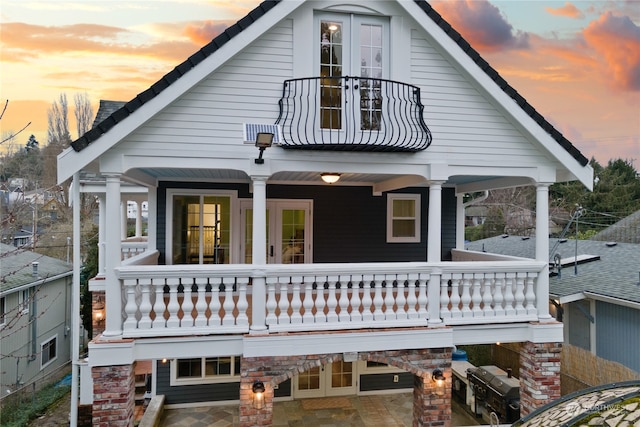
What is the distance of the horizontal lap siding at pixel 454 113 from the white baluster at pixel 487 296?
199 cm

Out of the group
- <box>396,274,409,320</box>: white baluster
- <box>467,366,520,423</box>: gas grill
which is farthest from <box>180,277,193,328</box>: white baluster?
<box>467,366,520,423</box>: gas grill

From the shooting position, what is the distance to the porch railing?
557 cm

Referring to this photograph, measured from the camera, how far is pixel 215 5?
16016 millimetres

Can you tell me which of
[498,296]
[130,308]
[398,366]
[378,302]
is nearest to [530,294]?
[498,296]

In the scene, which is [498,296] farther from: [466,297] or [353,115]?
[353,115]

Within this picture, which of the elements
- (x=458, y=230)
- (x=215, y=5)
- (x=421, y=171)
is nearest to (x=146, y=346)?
(x=421, y=171)

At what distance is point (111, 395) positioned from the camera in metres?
5.32

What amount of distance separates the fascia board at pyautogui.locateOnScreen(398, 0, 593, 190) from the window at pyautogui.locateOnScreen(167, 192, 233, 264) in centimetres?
521

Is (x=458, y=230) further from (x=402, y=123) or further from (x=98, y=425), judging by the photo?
(x=98, y=425)

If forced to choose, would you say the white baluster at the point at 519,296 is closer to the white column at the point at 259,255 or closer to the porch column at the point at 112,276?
the white column at the point at 259,255

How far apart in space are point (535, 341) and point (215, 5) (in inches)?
638

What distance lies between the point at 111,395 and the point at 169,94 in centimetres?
420

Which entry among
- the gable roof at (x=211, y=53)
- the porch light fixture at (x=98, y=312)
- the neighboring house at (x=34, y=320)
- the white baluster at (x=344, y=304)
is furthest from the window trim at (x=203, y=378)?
the gable roof at (x=211, y=53)

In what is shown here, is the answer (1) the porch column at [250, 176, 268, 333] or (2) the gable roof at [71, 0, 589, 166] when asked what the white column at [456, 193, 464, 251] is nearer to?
(2) the gable roof at [71, 0, 589, 166]
